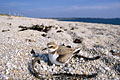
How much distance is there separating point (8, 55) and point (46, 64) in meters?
1.26

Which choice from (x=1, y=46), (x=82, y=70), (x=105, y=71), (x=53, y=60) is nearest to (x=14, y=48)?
(x=1, y=46)

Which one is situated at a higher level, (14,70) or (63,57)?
(63,57)

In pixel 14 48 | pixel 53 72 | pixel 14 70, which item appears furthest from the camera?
pixel 14 48

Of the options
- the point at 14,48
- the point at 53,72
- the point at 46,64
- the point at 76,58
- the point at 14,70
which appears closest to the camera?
the point at 14,70

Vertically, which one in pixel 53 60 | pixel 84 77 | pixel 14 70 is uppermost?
pixel 53 60

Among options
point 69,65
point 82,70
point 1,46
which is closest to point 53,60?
point 69,65

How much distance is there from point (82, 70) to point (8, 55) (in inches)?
93.1

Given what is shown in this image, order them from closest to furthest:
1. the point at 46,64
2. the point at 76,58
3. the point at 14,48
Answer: the point at 46,64 → the point at 76,58 → the point at 14,48

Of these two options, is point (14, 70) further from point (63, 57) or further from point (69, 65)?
point (69, 65)

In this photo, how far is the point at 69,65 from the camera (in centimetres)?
366

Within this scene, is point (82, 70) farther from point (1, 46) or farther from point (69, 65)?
point (1, 46)

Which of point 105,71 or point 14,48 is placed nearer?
point 105,71

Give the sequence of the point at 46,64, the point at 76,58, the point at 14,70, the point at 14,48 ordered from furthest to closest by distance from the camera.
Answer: the point at 14,48
the point at 76,58
the point at 46,64
the point at 14,70

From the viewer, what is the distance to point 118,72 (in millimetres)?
3578
